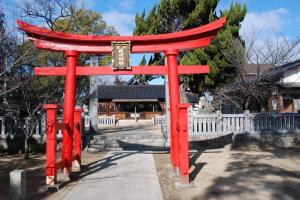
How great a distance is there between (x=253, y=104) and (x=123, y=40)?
16884 millimetres

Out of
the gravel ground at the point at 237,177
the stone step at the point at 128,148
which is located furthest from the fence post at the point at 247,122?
the stone step at the point at 128,148

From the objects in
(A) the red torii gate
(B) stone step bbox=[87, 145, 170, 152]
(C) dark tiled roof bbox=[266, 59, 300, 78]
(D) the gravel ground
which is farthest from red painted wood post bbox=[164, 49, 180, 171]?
(C) dark tiled roof bbox=[266, 59, 300, 78]

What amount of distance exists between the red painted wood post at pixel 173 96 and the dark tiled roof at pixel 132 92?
33714 millimetres

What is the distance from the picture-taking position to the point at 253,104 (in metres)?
25.9

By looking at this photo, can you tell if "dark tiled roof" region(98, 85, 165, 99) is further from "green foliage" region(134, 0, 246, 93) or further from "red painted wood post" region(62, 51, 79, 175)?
"red painted wood post" region(62, 51, 79, 175)

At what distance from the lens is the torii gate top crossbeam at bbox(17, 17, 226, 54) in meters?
10.9

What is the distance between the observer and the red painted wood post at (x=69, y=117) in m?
9.95

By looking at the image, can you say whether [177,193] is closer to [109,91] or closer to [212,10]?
[212,10]

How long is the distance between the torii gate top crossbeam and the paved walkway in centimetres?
361

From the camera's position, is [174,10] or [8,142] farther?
[174,10]

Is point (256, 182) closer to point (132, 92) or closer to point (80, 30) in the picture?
point (80, 30)

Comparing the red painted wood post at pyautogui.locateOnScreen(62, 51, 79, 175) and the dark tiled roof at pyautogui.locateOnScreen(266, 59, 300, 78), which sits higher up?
the dark tiled roof at pyautogui.locateOnScreen(266, 59, 300, 78)

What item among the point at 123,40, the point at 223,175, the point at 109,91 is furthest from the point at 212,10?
the point at 109,91

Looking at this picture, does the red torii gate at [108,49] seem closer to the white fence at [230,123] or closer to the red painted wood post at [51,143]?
the red painted wood post at [51,143]
